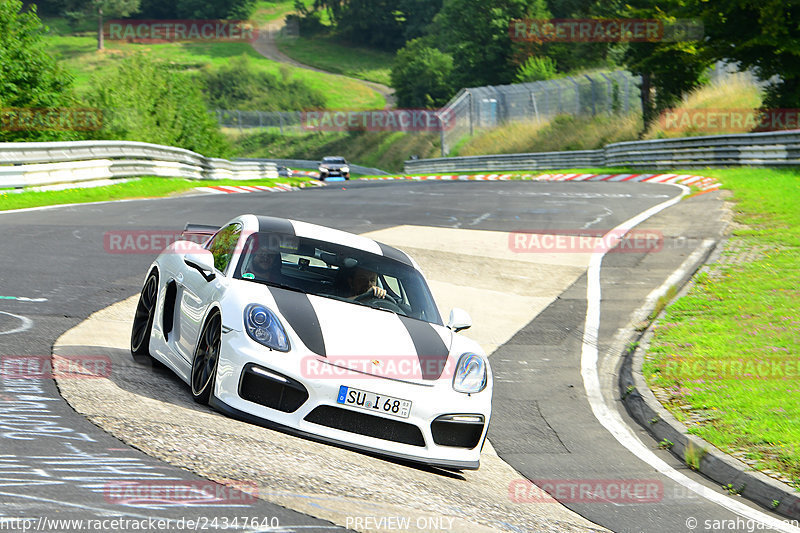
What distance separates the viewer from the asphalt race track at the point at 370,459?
4.46 m

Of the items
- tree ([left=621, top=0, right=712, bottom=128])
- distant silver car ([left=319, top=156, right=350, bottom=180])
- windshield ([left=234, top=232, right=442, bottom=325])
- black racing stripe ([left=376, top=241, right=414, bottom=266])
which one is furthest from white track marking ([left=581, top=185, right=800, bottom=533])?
distant silver car ([left=319, top=156, right=350, bottom=180])

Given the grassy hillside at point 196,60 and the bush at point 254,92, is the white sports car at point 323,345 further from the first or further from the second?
the grassy hillside at point 196,60

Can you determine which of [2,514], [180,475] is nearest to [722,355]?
[180,475]

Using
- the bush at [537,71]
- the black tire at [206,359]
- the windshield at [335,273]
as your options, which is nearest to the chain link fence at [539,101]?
the bush at [537,71]

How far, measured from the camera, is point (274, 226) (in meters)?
7.79

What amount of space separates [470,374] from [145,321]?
9.87 ft

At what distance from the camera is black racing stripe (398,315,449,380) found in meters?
6.51

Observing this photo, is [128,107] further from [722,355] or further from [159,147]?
[722,355]

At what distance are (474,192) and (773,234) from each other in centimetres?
1142

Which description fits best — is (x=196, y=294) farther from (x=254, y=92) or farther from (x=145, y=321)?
(x=254, y=92)

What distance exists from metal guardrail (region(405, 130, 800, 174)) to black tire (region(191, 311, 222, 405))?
2330 centimetres

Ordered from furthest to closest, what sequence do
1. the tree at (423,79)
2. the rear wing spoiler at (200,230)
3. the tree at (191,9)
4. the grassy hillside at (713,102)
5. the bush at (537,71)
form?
the tree at (191,9)
the tree at (423,79)
the bush at (537,71)
the grassy hillside at (713,102)
the rear wing spoiler at (200,230)

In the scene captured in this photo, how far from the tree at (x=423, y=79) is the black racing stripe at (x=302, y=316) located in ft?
277

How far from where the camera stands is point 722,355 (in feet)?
32.9
